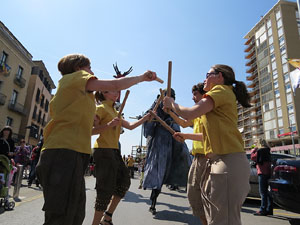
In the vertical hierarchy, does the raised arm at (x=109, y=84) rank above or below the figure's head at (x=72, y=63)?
below


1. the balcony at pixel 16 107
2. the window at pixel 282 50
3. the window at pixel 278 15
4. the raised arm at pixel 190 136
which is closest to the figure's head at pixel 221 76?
the raised arm at pixel 190 136

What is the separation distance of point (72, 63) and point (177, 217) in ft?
11.5

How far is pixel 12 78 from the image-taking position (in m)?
28.5

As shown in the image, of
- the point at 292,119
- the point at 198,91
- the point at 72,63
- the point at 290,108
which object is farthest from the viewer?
the point at 290,108

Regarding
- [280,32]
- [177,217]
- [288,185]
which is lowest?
[177,217]

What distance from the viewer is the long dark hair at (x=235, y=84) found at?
2363 millimetres

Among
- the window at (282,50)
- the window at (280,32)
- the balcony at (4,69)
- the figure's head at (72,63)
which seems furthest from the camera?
the window at (280,32)

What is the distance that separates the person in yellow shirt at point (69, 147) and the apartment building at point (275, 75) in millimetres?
51412

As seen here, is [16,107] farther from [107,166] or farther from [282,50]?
[282,50]

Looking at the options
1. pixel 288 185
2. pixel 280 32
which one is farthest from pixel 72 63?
pixel 280 32

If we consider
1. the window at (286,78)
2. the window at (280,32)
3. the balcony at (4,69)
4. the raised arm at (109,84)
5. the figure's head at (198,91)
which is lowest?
the raised arm at (109,84)

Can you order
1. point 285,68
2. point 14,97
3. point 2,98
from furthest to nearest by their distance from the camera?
point 285,68
point 14,97
point 2,98

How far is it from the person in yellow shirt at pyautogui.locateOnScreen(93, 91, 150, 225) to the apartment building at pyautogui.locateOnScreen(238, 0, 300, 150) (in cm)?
5013

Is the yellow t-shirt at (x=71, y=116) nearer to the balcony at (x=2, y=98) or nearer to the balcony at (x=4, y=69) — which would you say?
the balcony at (x=4, y=69)
